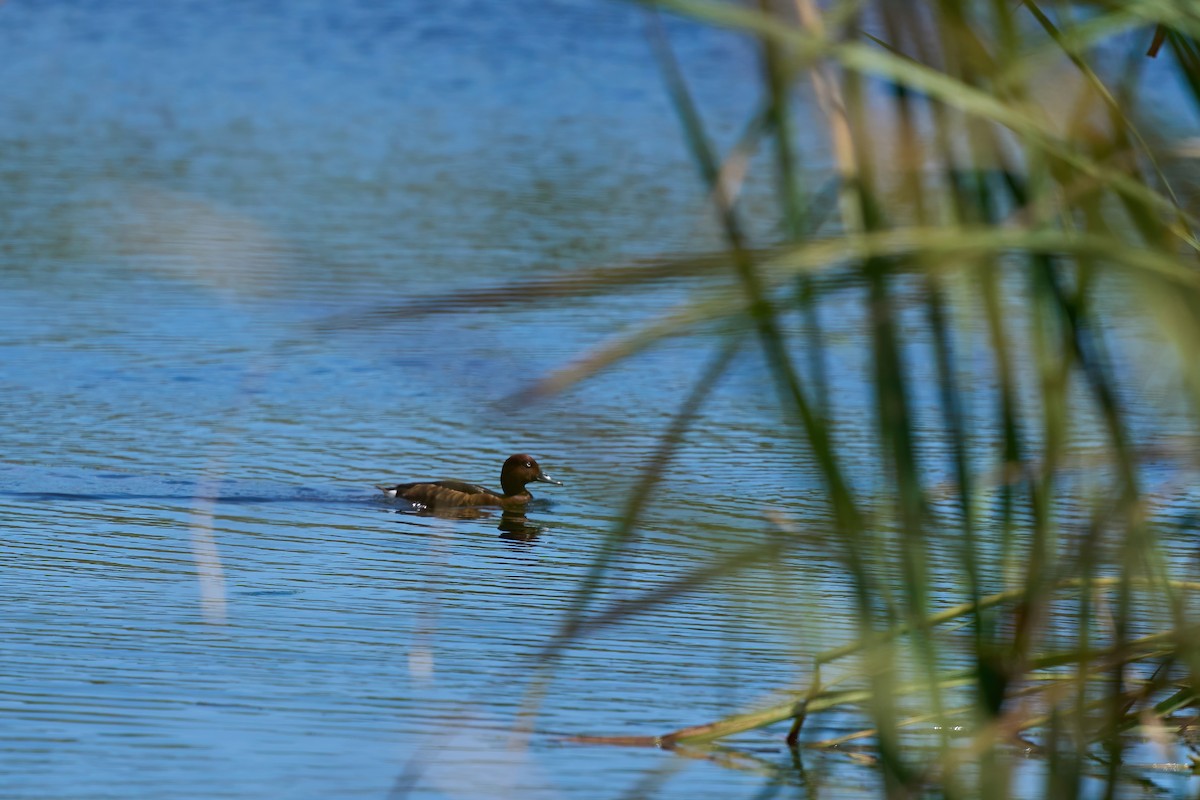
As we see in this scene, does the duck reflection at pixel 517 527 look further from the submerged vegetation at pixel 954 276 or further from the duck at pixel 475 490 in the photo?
the submerged vegetation at pixel 954 276

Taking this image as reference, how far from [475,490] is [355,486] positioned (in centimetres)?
43

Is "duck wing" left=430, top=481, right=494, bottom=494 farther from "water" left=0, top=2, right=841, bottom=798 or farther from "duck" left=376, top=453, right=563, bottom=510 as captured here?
"water" left=0, top=2, right=841, bottom=798

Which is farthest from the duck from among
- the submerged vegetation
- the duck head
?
the submerged vegetation

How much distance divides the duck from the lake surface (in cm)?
8

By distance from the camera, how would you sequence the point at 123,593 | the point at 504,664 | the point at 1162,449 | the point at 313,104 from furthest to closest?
the point at 313,104
the point at 123,593
the point at 504,664
the point at 1162,449

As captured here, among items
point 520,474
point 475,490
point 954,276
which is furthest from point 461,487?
point 954,276

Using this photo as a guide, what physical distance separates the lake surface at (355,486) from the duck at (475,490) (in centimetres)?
8

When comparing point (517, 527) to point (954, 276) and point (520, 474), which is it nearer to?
point (520, 474)

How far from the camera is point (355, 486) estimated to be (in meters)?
6.73

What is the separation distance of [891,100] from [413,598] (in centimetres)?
306

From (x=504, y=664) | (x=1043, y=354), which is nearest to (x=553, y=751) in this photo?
(x=504, y=664)

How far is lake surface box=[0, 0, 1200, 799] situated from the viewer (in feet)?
8.12

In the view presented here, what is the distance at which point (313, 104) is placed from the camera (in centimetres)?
1895

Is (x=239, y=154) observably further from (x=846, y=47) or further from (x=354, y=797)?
(x=846, y=47)
